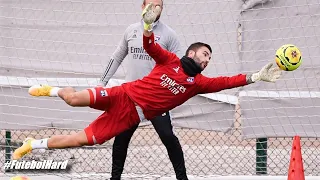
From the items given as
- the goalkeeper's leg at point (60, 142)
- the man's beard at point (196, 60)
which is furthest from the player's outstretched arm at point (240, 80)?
the goalkeeper's leg at point (60, 142)

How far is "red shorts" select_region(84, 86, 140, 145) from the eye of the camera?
22.9 ft

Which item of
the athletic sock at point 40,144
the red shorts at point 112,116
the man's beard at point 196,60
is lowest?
the athletic sock at point 40,144

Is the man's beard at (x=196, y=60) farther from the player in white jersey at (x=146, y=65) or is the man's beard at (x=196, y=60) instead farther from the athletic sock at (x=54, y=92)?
the athletic sock at (x=54, y=92)

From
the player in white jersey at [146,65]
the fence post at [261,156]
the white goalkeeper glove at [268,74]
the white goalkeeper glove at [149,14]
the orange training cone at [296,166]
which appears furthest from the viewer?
the fence post at [261,156]

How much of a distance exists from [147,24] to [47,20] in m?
2.57

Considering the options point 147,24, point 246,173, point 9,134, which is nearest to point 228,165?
point 246,173

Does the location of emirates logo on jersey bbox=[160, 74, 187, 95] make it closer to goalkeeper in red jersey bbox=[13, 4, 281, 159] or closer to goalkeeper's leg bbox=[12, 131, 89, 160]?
goalkeeper in red jersey bbox=[13, 4, 281, 159]

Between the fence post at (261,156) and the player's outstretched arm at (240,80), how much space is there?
6.68 feet

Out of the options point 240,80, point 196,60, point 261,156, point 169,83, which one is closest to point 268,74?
point 240,80

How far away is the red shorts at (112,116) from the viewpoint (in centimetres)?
697

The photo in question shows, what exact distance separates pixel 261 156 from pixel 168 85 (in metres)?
2.37

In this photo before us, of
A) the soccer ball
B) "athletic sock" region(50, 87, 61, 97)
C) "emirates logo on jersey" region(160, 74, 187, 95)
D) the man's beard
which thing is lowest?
"athletic sock" region(50, 87, 61, 97)

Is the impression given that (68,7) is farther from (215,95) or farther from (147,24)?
(147,24)

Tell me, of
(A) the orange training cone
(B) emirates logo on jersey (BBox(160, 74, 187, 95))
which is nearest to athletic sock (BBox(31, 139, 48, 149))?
(B) emirates logo on jersey (BBox(160, 74, 187, 95))
